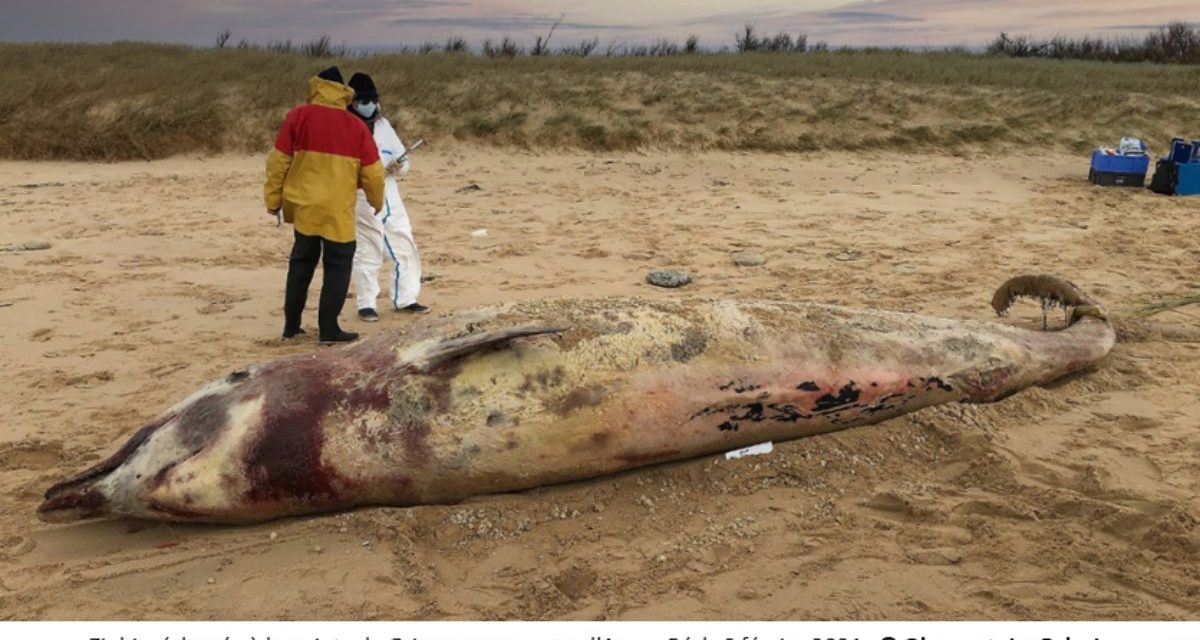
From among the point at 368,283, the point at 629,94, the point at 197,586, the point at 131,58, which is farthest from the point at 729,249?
the point at 131,58

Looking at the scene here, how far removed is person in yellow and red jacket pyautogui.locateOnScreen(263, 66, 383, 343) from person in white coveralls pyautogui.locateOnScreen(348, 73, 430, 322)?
645mm

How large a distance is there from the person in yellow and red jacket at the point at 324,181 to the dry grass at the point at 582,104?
10435 mm

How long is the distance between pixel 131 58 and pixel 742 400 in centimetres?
1874

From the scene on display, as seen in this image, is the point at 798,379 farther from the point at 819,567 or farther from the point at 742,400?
the point at 819,567

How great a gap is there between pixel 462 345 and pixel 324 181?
264 cm

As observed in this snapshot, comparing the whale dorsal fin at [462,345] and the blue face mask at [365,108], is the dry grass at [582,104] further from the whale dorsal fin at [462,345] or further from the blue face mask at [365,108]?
the whale dorsal fin at [462,345]

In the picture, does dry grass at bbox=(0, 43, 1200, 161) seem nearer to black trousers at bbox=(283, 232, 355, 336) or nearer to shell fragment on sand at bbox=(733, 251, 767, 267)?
shell fragment on sand at bbox=(733, 251, 767, 267)

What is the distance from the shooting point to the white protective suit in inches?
262

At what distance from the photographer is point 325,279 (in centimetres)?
600

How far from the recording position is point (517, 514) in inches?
144

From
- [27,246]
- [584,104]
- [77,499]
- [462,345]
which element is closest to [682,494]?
[462,345]

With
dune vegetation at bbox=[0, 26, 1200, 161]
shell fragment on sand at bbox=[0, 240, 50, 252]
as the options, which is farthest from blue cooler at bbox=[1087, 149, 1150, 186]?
shell fragment on sand at bbox=[0, 240, 50, 252]

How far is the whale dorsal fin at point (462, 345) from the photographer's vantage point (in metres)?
3.62

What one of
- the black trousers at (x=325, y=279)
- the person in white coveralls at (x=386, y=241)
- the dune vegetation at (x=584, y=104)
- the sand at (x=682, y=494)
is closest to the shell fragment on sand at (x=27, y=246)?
the sand at (x=682, y=494)
